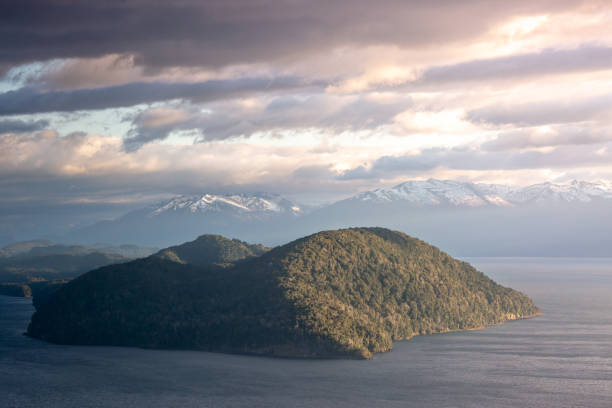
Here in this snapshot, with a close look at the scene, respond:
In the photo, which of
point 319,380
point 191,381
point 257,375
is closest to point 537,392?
point 319,380

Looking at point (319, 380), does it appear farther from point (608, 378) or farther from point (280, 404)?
point (608, 378)

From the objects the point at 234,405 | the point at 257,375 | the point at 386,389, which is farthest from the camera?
the point at 257,375

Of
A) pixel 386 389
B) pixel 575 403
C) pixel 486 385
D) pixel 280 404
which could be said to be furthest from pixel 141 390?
pixel 575 403

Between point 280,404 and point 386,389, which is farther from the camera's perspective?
point 386,389

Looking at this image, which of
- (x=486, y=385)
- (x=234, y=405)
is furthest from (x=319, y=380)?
(x=486, y=385)

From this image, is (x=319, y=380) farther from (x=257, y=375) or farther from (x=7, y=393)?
(x=7, y=393)

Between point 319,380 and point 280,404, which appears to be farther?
point 319,380

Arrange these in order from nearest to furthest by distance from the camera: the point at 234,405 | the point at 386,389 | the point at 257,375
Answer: the point at 234,405 → the point at 386,389 → the point at 257,375
